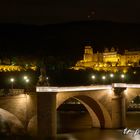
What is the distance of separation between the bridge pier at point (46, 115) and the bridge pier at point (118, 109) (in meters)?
8.50

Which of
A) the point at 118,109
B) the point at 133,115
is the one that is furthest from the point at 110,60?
the point at 118,109

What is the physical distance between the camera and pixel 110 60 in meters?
118

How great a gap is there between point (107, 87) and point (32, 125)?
967 cm

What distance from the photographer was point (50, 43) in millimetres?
131875

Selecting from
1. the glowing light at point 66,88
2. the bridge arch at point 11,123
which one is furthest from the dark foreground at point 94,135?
the glowing light at point 66,88

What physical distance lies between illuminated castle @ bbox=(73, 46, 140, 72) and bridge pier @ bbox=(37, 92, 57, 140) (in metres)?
77.1

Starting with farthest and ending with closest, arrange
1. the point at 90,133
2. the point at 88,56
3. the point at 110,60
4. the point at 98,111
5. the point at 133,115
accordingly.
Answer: the point at 88,56
the point at 110,60
the point at 133,115
the point at 98,111
the point at 90,133

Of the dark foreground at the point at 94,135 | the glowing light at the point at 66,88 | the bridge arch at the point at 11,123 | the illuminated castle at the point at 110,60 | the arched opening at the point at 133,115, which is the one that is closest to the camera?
the glowing light at the point at 66,88

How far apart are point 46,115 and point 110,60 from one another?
8673 cm

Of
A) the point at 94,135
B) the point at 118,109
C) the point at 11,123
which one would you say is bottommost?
→ the point at 94,135

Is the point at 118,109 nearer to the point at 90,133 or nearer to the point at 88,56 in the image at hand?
the point at 90,133

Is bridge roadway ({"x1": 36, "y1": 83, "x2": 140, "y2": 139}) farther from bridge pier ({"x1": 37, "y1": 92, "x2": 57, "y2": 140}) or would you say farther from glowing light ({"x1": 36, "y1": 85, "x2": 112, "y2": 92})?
bridge pier ({"x1": 37, "y1": 92, "x2": 57, "y2": 140})

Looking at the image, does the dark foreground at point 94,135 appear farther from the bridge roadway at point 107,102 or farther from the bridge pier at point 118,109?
the bridge roadway at point 107,102

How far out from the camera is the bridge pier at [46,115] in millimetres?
31953
